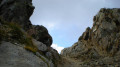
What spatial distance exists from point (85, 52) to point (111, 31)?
10300 millimetres

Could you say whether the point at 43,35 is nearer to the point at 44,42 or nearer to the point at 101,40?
the point at 44,42

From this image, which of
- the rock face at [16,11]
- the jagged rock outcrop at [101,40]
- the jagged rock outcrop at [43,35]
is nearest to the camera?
the rock face at [16,11]

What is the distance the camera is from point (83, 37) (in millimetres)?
52438

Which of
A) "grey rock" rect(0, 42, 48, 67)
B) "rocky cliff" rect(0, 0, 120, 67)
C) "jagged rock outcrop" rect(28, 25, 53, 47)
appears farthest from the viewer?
"jagged rock outcrop" rect(28, 25, 53, 47)

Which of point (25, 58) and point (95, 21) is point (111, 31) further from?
point (25, 58)

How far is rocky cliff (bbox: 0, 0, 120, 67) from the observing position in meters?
11.0

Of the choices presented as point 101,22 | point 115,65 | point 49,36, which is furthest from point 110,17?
point 49,36

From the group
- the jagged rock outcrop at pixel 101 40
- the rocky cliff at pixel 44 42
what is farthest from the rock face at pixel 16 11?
the jagged rock outcrop at pixel 101 40

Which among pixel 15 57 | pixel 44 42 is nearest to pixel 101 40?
pixel 44 42

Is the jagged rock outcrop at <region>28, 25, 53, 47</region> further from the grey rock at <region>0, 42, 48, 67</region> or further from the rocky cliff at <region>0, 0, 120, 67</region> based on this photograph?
the grey rock at <region>0, 42, 48, 67</region>

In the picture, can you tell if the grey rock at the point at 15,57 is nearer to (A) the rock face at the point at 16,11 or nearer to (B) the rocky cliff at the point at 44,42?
(B) the rocky cliff at the point at 44,42

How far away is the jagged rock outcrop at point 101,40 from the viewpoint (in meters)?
40.6

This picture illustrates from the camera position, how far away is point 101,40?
147ft

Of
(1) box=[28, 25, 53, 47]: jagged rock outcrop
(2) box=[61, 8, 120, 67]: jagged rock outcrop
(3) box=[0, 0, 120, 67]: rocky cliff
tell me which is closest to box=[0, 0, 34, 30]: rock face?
(3) box=[0, 0, 120, 67]: rocky cliff
